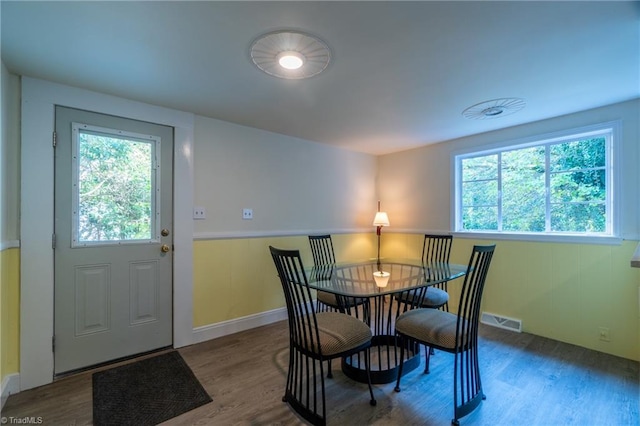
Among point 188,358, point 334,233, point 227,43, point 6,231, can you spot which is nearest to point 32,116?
point 6,231

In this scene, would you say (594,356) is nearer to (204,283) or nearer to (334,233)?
(334,233)

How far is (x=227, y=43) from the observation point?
1.62 meters

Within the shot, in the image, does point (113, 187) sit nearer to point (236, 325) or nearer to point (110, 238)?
point (110, 238)

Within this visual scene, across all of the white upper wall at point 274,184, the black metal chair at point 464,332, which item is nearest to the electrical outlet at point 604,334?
the black metal chair at point 464,332

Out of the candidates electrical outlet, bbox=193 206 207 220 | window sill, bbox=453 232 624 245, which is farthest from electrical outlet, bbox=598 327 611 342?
electrical outlet, bbox=193 206 207 220

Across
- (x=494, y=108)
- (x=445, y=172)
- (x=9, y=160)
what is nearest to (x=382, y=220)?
(x=445, y=172)

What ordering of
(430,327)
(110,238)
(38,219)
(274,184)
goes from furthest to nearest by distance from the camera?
1. (274,184)
2. (110,238)
3. (38,219)
4. (430,327)

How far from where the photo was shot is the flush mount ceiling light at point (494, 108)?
242cm

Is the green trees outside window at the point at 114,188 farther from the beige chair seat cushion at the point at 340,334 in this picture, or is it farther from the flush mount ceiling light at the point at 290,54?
the beige chair seat cushion at the point at 340,334

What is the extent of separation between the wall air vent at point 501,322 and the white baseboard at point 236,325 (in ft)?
7.40

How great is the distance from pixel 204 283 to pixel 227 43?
2.10 meters

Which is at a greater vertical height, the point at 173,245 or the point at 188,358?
the point at 173,245

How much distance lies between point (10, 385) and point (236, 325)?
1595 mm

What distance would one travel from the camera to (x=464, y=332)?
5.61ft
